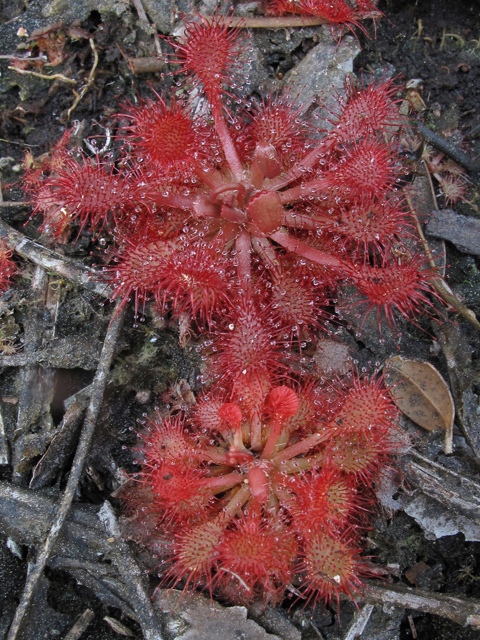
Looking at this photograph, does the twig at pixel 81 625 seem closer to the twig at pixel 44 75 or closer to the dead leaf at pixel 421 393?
the dead leaf at pixel 421 393

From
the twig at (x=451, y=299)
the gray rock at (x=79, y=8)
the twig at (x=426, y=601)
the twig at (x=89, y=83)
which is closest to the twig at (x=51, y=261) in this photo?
the twig at (x=89, y=83)

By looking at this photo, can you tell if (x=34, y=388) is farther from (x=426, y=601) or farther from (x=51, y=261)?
(x=426, y=601)

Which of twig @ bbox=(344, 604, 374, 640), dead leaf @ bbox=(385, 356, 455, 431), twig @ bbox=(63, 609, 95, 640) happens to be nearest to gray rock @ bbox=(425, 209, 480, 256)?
dead leaf @ bbox=(385, 356, 455, 431)

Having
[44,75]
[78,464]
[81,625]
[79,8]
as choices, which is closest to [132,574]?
[81,625]

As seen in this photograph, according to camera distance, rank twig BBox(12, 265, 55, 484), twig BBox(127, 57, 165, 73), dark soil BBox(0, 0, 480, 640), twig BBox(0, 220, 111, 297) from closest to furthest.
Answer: dark soil BBox(0, 0, 480, 640) → twig BBox(12, 265, 55, 484) → twig BBox(0, 220, 111, 297) → twig BBox(127, 57, 165, 73)

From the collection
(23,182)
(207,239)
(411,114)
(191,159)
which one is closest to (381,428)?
(207,239)

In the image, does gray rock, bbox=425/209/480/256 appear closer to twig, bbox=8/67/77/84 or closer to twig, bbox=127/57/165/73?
twig, bbox=127/57/165/73
